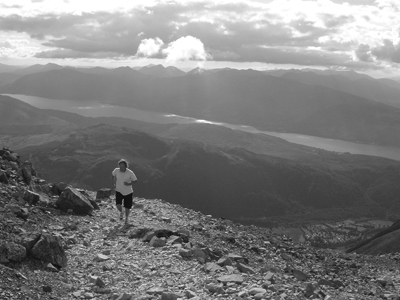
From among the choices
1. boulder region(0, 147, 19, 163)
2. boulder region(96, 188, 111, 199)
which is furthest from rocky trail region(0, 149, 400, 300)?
boulder region(96, 188, 111, 199)

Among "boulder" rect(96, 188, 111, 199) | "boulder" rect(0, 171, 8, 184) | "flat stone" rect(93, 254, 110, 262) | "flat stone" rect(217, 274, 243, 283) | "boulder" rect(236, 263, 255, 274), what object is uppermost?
"boulder" rect(0, 171, 8, 184)

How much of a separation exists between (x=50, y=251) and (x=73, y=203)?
9212 mm

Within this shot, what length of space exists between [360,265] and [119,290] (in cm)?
1552

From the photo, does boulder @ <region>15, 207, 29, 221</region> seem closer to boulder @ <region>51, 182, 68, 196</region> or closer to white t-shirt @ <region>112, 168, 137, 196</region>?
white t-shirt @ <region>112, 168, 137, 196</region>

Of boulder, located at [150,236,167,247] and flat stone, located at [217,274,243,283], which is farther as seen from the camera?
boulder, located at [150,236,167,247]

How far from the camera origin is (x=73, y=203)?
2430 cm

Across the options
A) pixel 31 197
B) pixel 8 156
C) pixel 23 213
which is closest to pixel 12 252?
pixel 23 213

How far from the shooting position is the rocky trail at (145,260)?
45.2 feet

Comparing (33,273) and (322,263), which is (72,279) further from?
(322,263)

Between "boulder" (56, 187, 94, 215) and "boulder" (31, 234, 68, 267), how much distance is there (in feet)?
27.7

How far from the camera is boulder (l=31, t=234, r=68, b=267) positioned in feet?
49.4

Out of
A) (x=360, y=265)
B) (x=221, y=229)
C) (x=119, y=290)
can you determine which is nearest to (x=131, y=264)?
(x=119, y=290)

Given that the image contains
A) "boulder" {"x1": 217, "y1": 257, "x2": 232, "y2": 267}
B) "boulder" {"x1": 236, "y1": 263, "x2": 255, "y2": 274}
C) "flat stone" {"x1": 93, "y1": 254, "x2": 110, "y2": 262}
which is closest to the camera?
"boulder" {"x1": 236, "y1": 263, "x2": 255, "y2": 274}

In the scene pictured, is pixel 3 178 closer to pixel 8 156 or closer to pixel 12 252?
pixel 8 156
